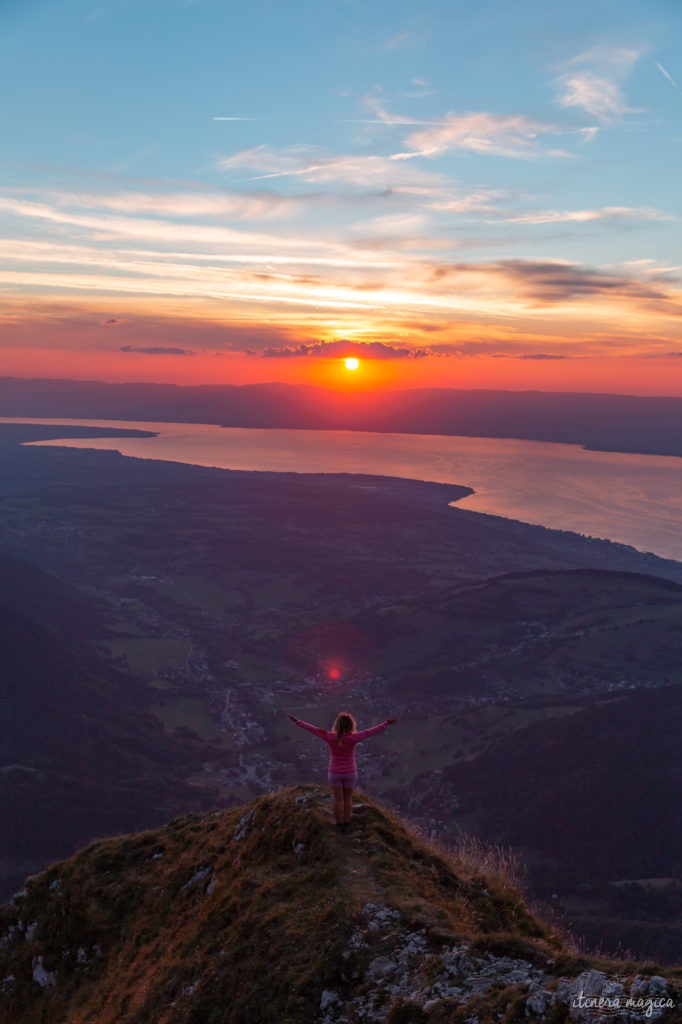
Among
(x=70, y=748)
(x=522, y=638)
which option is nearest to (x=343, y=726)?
(x=70, y=748)

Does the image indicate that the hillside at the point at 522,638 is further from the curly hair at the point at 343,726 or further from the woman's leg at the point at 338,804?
the curly hair at the point at 343,726

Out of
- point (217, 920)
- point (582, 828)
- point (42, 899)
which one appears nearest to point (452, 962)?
point (217, 920)

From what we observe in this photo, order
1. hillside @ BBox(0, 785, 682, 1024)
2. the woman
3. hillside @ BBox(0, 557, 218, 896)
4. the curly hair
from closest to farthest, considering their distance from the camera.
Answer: hillside @ BBox(0, 785, 682, 1024) < the woman < the curly hair < hillside @ BBox(0, 557, 218, 896)

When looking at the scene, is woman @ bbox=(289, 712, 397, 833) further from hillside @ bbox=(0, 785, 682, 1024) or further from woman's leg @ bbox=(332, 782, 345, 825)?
hillside @ bbox=(0, 785, 682, 1024)

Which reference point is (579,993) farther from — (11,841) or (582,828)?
(11,841)

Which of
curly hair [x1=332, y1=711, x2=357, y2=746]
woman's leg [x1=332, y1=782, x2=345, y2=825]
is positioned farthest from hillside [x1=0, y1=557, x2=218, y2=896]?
curly hair [x1=332, y1=711, x2=357, y2=746]

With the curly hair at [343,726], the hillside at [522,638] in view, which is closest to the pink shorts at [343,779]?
the curly hair at [343,726]

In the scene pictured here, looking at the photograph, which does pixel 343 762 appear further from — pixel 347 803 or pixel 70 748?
pixel 70 748
